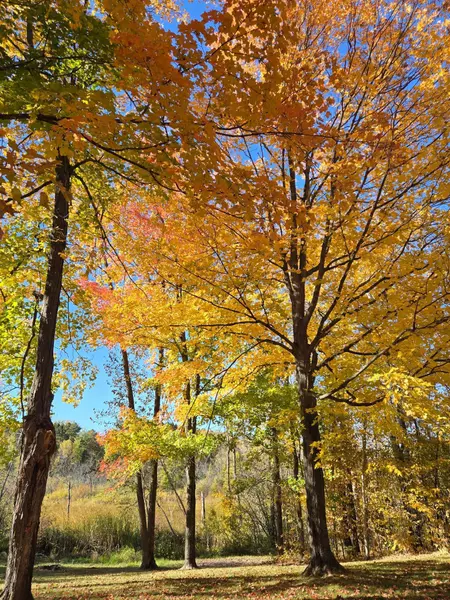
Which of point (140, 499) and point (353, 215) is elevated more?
point (353, 215)

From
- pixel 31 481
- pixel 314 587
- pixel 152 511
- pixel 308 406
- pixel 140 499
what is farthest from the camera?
pixel 140 499

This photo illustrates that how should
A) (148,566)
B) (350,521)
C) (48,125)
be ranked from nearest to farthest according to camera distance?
(48,125) < (148,566) < (350,521)

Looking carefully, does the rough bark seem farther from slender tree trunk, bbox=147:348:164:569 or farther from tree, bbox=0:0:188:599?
slender tree trunk, bbox=147:348:164:569

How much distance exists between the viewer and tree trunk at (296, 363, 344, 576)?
5.84 metres

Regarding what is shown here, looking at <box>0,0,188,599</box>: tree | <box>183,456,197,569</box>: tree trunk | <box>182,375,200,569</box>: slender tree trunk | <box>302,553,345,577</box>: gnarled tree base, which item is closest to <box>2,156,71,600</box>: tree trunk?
<box>0,0,188,599</box>: tree

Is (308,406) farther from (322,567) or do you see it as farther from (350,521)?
(350,521)

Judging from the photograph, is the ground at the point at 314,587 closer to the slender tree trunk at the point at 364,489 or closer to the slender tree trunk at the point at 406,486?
the slender tree trunk at the point at 364,489

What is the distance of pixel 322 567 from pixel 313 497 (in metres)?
0.94

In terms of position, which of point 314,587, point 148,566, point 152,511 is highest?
Result: point 152,511

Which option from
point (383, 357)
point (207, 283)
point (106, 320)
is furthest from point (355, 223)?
point (106, 320)

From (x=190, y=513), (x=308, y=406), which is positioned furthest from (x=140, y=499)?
(x=308, y=406)

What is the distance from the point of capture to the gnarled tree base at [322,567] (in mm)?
5727

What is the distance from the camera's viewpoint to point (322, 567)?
19.0 ft

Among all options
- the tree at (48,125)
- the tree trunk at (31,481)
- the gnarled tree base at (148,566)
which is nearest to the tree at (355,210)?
the tree at (48,125)
